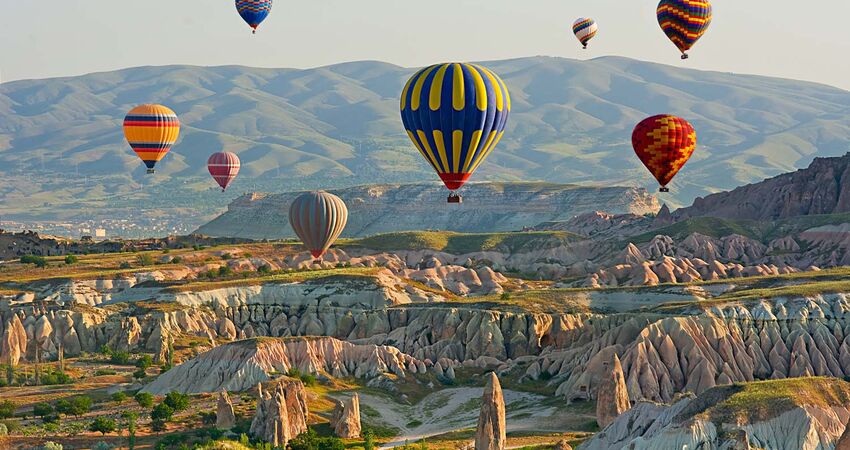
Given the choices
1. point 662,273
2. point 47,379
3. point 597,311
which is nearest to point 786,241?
point 662,273

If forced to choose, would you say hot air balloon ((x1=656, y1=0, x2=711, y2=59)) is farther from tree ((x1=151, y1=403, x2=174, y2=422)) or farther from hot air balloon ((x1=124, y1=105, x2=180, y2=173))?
tree ((x1=151, y1=403, x2=174, y2=422))

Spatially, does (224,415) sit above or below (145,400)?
below

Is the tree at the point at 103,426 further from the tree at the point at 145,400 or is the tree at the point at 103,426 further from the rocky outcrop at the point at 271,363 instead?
the rocky outcrop at the point at 271,363

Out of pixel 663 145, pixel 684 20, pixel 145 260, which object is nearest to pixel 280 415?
pixel 663 145

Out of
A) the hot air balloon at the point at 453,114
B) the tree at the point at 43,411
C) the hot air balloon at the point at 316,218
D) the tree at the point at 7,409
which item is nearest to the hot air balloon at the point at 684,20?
the hot air balloon at the point at 316,218

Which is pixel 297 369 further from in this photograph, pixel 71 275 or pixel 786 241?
pixel 786 241

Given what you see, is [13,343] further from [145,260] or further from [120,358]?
[145,260]
